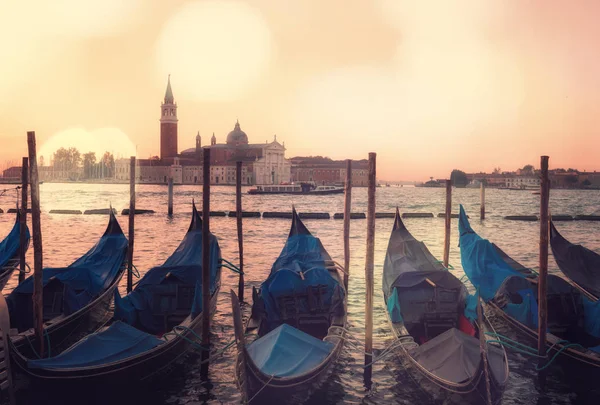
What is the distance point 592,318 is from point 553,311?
0.50 m

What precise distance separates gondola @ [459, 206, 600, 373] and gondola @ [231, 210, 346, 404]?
2.03 m

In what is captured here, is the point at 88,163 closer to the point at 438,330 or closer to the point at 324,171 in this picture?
the point at 324,171

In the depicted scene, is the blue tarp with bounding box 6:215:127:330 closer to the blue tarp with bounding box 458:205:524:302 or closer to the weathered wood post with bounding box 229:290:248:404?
the weathered wood post with bounding box 229:290:248:404

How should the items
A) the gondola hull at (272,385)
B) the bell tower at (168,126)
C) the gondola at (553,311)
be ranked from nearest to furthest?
the gondola hull at (272,385) < the gondola at (553,311) < the bell tower at (168,126)

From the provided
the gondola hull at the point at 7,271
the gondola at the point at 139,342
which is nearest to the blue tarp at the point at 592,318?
the gondola at the point at 139,342

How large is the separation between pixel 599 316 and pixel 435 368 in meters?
2.62

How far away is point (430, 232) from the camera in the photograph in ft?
79.2

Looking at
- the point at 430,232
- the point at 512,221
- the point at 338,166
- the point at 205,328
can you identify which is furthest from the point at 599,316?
the point at 338,166

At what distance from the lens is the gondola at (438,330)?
501 centimetres

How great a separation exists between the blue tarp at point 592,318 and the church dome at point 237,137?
96.2m

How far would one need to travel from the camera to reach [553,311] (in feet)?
23.4

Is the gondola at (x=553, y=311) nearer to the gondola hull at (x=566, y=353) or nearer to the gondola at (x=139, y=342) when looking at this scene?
the gondola hull at (x=566, y=353)

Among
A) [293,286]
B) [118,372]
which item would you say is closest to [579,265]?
[293,286]

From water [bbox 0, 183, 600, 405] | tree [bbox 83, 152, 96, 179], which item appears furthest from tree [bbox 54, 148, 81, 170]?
water [bbox 0, 183, 600, 405]
